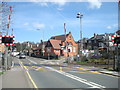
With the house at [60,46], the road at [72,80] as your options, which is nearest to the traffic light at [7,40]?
the road at [72,80]

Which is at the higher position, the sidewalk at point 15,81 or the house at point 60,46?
the house at point 60,46


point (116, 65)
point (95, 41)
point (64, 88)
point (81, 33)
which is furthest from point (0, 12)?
point (95, 41)

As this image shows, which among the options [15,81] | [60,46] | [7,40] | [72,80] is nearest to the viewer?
[15,81]

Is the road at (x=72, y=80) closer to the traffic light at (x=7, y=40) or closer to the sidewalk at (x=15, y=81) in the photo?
the sidewalk at (x=15, y=81)

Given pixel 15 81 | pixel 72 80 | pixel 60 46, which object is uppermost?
pixel 60 46

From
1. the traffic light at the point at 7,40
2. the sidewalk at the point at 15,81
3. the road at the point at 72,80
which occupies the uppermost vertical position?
the traffic light at the point at 7,40

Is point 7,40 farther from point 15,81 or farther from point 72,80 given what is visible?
point 72,80

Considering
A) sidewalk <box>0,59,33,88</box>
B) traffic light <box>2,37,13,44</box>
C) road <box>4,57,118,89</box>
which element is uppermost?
traffic light <box>2,37,13,44</box>

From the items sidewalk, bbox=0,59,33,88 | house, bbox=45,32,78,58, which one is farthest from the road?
house, bbox=45,32,78,58

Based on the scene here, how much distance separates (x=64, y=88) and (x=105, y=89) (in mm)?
2126

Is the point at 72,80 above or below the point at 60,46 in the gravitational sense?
below

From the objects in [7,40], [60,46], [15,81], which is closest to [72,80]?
[15,81]

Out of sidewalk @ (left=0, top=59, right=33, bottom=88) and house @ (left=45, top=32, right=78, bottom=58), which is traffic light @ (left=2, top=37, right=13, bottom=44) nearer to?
sidewalk @ (left=0, top=59, right=33, bottom=88)

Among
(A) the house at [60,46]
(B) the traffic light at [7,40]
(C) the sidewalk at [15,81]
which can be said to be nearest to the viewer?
(C) the sidewalk at [15,81]
